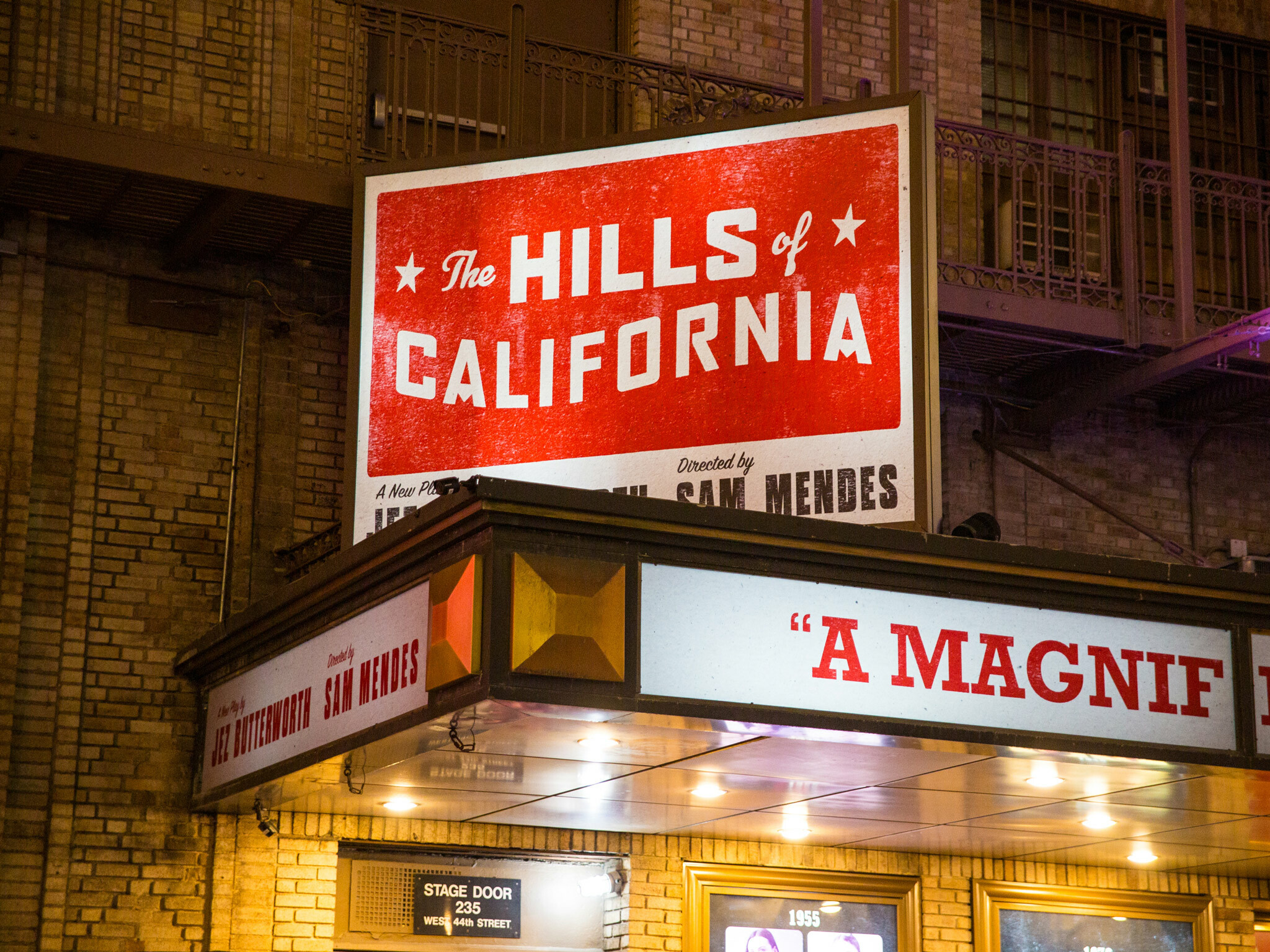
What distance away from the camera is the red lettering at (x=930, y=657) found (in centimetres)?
860

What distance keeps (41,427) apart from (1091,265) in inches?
339

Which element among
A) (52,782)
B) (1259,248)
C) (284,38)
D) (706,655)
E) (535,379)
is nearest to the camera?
(706,655)

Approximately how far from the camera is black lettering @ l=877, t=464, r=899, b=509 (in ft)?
34.2

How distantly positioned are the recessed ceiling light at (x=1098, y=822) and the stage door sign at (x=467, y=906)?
3.87m

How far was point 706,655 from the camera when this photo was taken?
8.16m

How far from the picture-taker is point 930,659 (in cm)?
866

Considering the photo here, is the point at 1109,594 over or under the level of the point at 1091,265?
under

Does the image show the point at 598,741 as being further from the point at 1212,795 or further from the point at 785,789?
the point at 1212,795

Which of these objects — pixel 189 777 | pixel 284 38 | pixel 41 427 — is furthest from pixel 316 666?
pixel 284 38

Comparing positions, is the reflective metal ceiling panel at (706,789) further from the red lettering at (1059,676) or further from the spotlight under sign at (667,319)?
the red lettering at (1059,676)

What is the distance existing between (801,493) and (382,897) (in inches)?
154

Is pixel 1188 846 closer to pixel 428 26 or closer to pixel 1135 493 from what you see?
pixel 1135 493

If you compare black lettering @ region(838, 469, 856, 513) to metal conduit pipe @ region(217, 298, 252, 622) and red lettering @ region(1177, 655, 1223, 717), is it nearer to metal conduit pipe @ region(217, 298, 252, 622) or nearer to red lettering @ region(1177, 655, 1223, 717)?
red lettering @ region(1177, 655, 1223, 717)

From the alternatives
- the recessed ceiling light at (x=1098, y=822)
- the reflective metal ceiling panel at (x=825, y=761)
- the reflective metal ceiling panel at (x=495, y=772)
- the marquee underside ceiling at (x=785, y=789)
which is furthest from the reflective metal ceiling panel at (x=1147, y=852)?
the reflective metal ceiling panel at (x=495, y=772)
